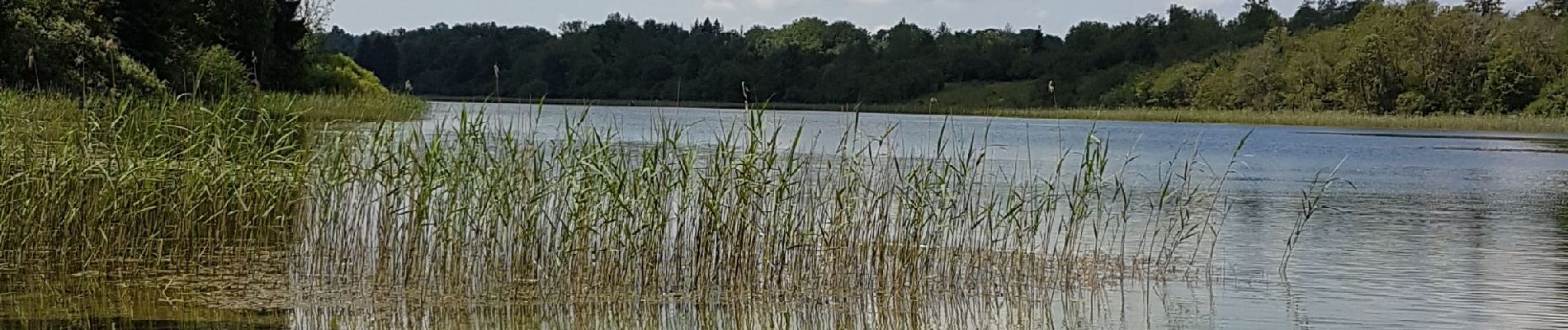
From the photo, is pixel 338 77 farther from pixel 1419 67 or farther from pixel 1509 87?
pixel 1419 67

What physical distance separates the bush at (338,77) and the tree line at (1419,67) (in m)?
34.6

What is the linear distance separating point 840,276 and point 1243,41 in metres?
77.5

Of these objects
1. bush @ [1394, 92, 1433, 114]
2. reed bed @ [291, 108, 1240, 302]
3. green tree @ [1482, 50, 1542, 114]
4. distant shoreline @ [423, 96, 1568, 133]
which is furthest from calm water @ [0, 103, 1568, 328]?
bush @ [1394, 92, 1433, 114]

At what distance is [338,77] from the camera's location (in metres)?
38.7

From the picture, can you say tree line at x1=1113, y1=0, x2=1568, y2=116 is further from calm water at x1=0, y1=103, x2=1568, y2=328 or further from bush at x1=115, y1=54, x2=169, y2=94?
bush at x1=115, y1=54, x2=169, y2=94

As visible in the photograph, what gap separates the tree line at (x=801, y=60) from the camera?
3155 inches

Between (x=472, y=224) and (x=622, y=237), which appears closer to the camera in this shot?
(x=472, y=224)

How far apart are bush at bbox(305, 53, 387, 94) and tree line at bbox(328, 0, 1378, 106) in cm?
3128

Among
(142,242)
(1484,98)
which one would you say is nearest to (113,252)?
(142,242)

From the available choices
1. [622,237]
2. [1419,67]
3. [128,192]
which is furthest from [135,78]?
[1419,67]

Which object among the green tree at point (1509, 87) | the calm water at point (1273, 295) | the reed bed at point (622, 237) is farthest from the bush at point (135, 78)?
the green tree at point (1509, 87)

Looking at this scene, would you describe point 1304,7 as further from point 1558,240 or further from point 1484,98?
point 1558,240

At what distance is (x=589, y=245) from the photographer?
→ 7375 mm

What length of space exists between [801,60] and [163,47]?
70.0 meters
